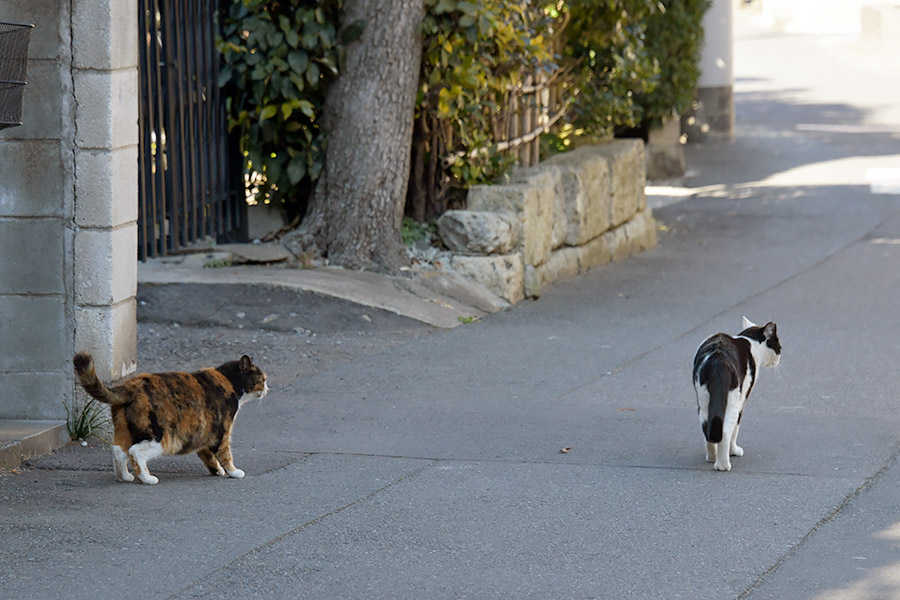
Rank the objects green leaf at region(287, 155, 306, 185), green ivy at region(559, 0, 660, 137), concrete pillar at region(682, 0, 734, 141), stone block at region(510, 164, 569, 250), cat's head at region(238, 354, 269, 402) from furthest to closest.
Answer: concrete pillar at region(682, 0, 734, 141)
green ivy at region(559, 0, 660, 137)
stone block at region(510, 164, 569, 250)
green leaf at region(287, 155, 306, 185)
cat's head at region(238, 354, 269, 402)

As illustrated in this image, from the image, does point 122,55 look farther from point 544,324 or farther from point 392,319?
point 544,324

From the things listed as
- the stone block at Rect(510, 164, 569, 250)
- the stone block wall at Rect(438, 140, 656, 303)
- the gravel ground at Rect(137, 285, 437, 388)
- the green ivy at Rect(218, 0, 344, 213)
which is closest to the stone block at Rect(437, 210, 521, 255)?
the stone block wall at Rect(438, 140, 656, 303)

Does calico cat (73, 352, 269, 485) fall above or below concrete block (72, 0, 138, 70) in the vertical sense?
below

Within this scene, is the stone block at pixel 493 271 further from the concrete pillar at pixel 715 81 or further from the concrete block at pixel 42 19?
the concrete pillar at pixel 715 81

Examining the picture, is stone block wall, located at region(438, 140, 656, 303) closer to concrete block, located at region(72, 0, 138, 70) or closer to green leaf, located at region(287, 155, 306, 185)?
green leaf, located at region(287, 155, 306, 185)

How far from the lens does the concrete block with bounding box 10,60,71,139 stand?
588 centimetres

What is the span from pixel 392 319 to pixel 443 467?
10.9 feet

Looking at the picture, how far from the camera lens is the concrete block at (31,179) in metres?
5.95

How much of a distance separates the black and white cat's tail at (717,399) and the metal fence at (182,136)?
4.80m

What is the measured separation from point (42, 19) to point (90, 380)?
188cm

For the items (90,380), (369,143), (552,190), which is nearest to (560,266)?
(552,190)

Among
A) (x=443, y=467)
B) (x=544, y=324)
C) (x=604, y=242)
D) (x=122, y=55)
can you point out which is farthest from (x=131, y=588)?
(x=604, y=242)

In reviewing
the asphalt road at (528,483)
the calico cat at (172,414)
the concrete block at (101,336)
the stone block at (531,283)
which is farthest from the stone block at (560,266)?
the calico cat at (172,414)

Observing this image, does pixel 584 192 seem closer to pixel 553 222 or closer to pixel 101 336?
pixel 553 222
